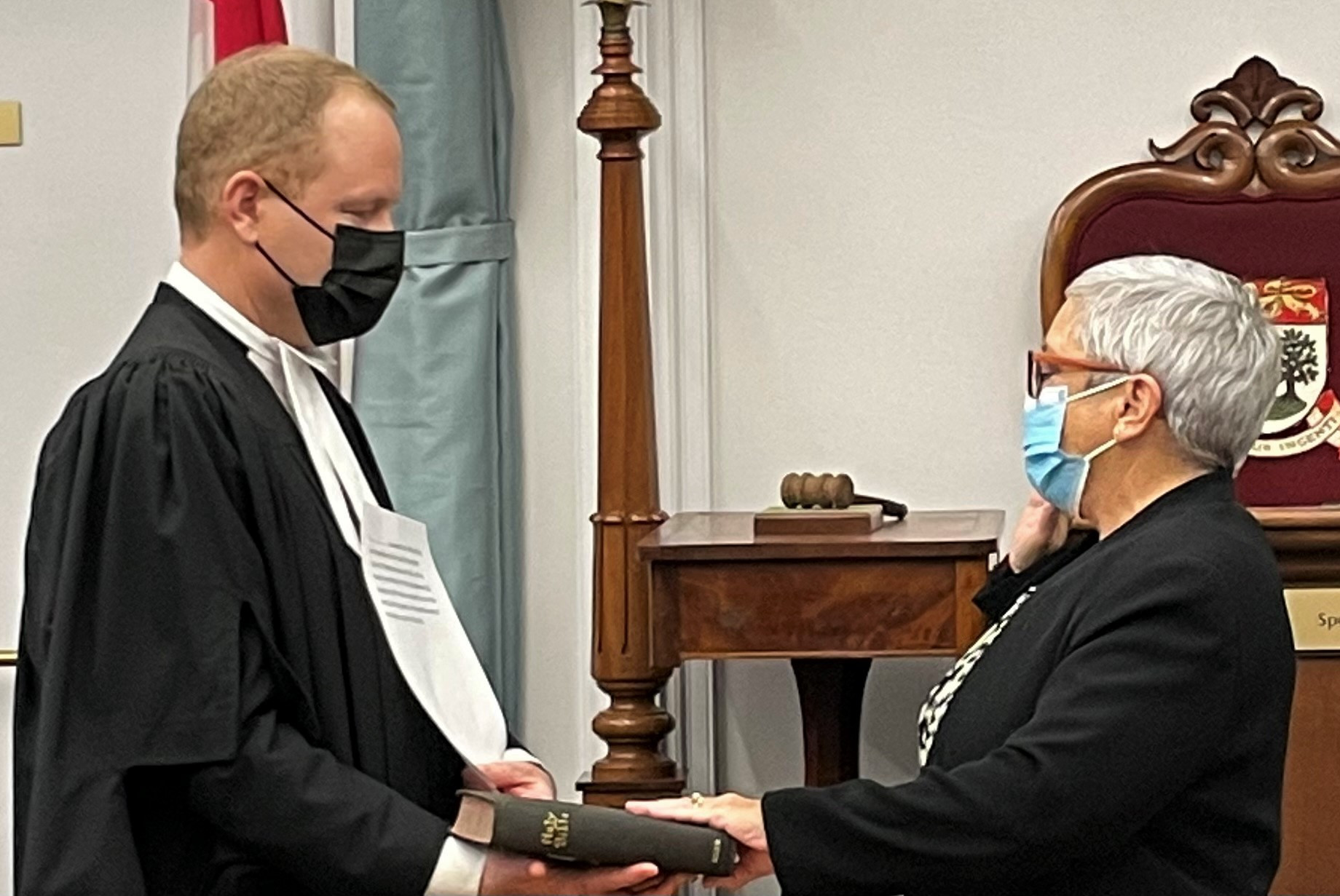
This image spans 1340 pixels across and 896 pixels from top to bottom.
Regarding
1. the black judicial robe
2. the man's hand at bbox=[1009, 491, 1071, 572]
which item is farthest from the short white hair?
the black judicial robe

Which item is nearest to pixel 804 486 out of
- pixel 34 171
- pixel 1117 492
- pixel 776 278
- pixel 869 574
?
pixel 869 574

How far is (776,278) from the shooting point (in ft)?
14.1

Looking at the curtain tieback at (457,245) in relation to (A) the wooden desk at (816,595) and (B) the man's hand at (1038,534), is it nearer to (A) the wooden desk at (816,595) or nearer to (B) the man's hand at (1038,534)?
(A) the wooden desk at (816,595)

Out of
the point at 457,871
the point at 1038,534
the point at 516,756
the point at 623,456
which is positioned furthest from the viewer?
the point at 623,456

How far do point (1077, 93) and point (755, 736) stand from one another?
1.39 metres

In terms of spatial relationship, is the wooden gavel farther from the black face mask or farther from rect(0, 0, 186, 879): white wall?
the black face mask

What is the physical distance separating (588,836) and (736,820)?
192mm

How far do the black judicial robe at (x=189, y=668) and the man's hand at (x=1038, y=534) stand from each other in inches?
43.4

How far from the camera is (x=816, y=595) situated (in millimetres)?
3592

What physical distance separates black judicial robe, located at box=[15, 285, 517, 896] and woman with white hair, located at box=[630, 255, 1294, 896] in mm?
458

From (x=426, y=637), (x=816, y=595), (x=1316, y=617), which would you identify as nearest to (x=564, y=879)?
(x=426, y=637)

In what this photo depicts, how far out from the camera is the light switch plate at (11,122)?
433cm

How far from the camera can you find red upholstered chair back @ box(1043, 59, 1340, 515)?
4.09 m

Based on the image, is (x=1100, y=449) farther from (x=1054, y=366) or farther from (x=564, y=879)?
(x=564, y=879)
